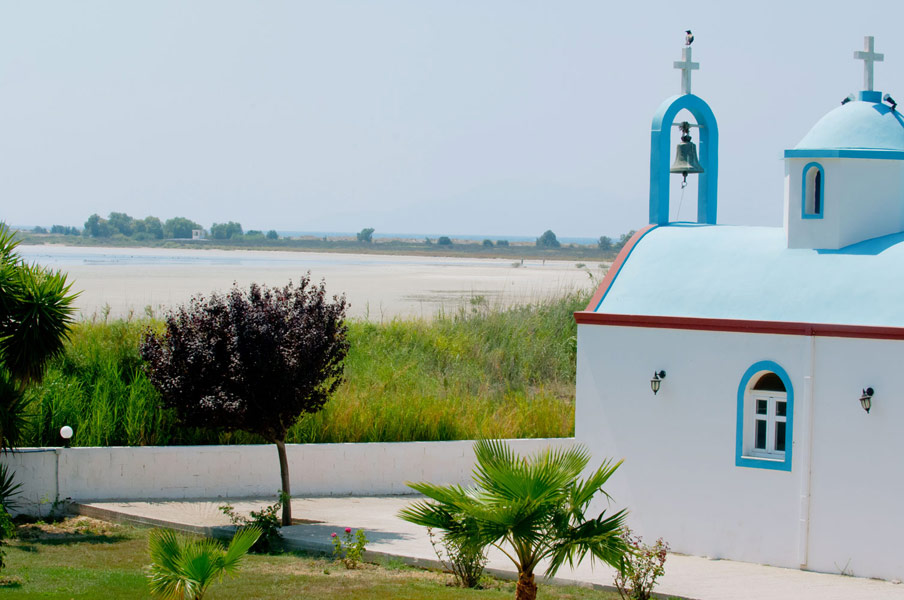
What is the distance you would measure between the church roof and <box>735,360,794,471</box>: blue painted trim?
632 millimetres

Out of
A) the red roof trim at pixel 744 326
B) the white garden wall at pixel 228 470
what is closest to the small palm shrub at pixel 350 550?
the red roof trim at pixel 744 326

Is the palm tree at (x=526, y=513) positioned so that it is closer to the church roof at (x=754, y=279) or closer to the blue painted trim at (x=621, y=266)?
the church roof at (x=754, y=279)

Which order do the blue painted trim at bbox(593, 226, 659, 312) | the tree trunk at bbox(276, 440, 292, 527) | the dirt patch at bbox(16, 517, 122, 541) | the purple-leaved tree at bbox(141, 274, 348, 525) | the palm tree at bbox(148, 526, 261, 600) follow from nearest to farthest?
1. the palm tree at bbox(148, 526, 261, 600)
2. the purple-leaved tree at bbox(141, 274, 348, 525)
3. the blue painted trim at bbox(593, 226, 659, 312)
4. the dirt patch at bbox(16, 517, 122, 541)
5. the tree trunk at bbox(276, 440, 292, 527)

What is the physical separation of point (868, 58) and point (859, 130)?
3.99 ft

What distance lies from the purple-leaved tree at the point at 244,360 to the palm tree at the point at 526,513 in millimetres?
6228

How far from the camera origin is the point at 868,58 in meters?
15.7

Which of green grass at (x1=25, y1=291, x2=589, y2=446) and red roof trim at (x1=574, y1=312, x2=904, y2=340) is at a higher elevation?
red roof trim at (x1=574, y1=312, x2=904, y2=340)

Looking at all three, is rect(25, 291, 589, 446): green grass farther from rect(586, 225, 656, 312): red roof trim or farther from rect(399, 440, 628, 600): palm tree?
rect(399, 440, 628, 600): palm tree

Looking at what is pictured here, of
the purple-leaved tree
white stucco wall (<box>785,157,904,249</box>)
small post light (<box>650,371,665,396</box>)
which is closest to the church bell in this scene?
white stucco wall (<box>785,157,904,249</box>)

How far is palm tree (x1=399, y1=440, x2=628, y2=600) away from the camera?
966 cm

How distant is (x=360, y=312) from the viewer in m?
46.6

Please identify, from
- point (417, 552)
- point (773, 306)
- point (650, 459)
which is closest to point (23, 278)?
point (417, 552)

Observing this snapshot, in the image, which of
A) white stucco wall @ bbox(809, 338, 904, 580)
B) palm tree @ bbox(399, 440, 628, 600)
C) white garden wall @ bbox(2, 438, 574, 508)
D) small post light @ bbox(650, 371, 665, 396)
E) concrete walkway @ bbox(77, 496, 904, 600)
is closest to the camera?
palm tree @ bbox(399, 440, 628, 600)

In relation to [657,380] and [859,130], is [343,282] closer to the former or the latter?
[657,380]
